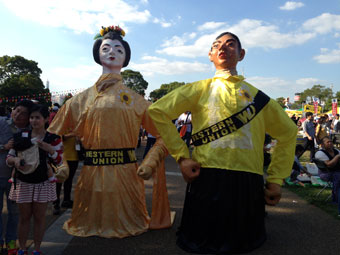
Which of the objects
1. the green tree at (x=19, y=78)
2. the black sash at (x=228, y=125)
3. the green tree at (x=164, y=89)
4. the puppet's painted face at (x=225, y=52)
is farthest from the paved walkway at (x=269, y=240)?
the green tree at (x=164, y=89)

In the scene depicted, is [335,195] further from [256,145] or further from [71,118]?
[71,118]

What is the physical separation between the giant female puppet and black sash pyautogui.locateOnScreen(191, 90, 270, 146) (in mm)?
635

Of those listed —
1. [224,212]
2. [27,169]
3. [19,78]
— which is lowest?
[224,212]

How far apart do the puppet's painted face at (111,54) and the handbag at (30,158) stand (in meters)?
1.42

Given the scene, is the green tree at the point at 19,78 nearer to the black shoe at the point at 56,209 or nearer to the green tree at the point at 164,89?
the green tree at the point at 164,89

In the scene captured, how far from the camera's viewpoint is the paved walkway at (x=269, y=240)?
2.75 meters

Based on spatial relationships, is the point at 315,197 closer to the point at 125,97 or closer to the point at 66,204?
the point at 125,97

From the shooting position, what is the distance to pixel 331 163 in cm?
458

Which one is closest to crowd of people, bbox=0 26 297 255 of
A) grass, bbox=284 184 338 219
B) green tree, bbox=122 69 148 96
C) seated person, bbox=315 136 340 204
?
grass, bbox=284 184 338 219

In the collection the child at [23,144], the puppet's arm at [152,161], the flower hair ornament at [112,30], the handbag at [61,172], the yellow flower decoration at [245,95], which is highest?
the flower hair ornament at [112,30]

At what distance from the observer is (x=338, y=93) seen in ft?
173

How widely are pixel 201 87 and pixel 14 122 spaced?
75.0 inches

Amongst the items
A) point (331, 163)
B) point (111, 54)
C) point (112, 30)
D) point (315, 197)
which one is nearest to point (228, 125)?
point (111, 54)

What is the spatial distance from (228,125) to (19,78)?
3106 cm
